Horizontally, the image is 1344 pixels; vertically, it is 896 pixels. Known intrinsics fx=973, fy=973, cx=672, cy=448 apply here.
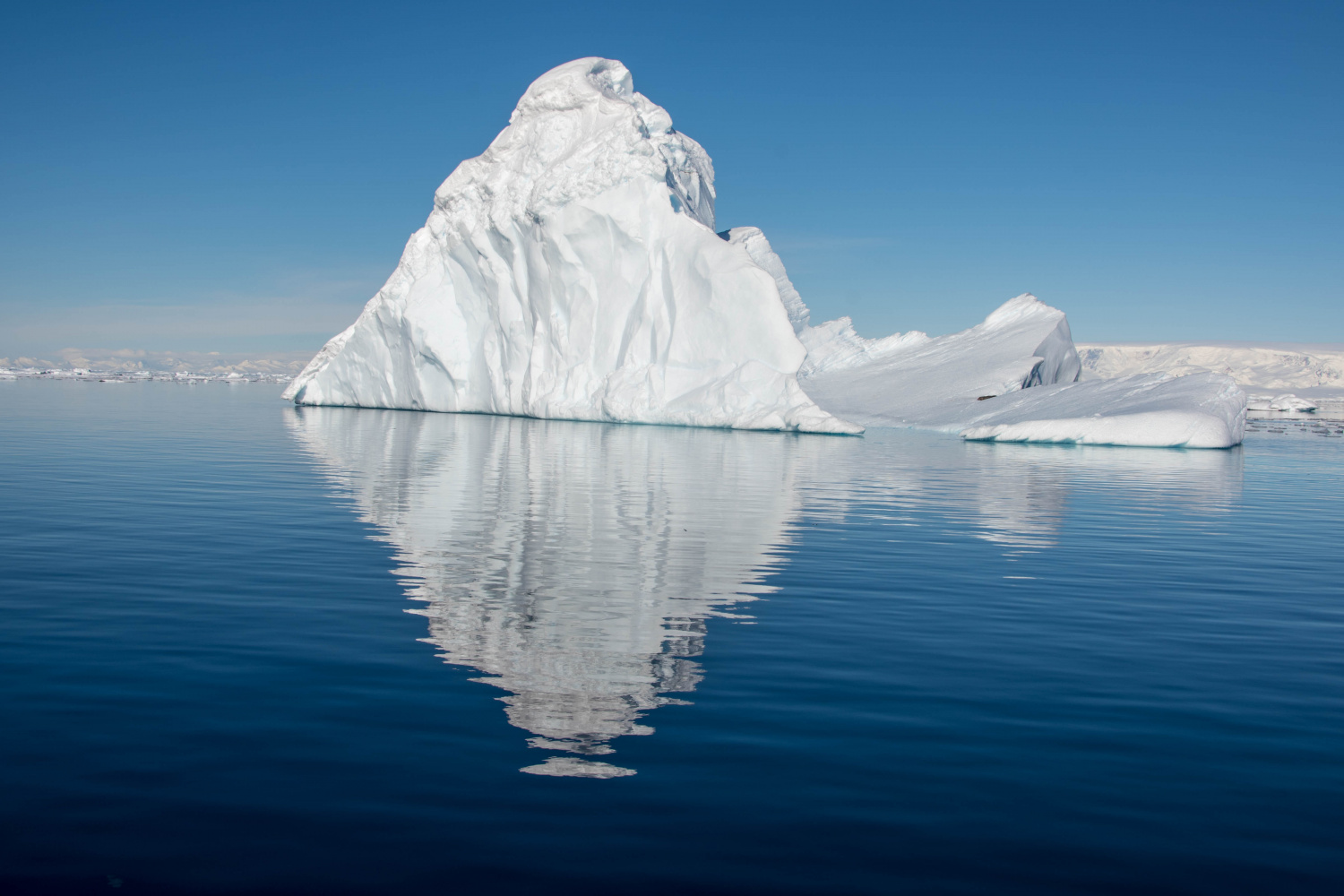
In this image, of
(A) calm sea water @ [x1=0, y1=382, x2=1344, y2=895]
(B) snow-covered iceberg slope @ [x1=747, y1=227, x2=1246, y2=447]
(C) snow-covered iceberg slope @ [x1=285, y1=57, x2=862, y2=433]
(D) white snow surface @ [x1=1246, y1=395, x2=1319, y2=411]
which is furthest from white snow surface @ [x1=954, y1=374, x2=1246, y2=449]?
(D) white snow surface @ [x1=1246, y1=395, x2=1319, y2=411]

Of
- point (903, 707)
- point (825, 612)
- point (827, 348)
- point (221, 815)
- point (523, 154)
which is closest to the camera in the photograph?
point (221, 815)

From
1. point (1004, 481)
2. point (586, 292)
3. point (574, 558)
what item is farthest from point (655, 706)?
point (586, 292)

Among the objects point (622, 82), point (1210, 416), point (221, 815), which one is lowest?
point (221, 815)

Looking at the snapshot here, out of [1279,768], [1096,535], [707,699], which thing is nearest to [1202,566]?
[1096,535]

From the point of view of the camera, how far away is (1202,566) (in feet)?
33.7

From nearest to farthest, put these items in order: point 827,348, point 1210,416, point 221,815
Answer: point 221,815 < point 1210,416 < point 827,348

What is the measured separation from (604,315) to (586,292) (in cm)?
119

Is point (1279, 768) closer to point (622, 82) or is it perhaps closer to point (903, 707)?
point (903, 707)

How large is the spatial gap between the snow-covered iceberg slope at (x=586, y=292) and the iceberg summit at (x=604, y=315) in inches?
2.9

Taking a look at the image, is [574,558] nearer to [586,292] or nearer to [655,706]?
[655,706]

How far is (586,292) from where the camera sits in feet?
128

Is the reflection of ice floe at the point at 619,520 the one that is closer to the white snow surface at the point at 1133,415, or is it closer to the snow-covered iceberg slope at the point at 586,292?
the white snow surface at the point at 1133,415

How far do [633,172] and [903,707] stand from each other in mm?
34903

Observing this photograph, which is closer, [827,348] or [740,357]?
[740,357]
